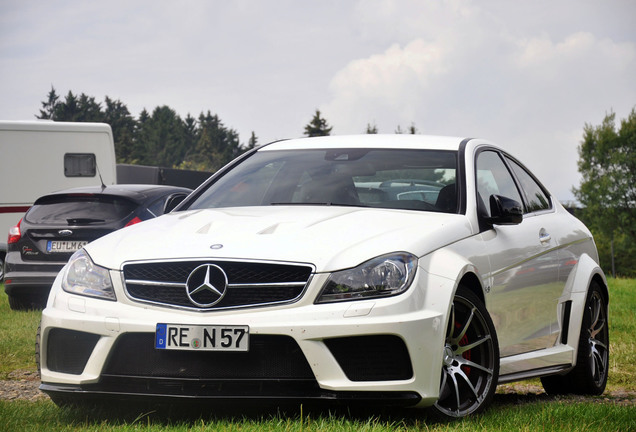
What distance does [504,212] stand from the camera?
19.5 feet

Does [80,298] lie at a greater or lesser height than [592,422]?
greater

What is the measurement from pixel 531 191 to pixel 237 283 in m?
3.22

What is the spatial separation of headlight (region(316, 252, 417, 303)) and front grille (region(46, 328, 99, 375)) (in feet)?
3.88

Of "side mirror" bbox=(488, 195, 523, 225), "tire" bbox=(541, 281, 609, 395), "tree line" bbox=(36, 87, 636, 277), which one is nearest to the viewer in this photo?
"side mirror" bbox=(488, 195, 523, 225)

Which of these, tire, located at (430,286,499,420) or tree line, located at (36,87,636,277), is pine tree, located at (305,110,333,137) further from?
tire, located at (430,286,499,420)

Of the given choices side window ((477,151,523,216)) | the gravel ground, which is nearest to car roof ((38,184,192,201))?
the gravel ground

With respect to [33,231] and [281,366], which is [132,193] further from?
[281,366]

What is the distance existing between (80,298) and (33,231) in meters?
8.40

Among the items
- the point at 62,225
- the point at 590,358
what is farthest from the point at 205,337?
the point at 62,225

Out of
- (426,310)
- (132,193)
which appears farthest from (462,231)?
(132,193)

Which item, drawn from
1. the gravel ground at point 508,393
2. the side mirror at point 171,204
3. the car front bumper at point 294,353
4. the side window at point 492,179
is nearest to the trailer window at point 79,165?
the gravel ground at point 508,393

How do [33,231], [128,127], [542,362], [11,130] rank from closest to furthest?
[542,362] < [33,231] < [11,130] < [128,127]

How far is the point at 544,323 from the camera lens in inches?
259

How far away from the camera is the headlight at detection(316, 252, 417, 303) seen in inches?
186
